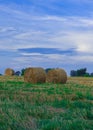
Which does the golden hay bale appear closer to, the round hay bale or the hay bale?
the hay bale

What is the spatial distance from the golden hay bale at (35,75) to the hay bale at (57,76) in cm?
57

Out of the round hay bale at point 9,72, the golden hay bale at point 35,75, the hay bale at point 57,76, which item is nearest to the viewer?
the golden hay bale at point 35,75

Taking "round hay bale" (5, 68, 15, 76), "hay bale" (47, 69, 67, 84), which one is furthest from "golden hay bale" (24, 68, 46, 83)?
"round hay bale" (5, 68, 15, 76)

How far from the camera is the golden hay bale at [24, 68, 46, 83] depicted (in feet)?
93.9

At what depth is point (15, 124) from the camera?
28.3 ft

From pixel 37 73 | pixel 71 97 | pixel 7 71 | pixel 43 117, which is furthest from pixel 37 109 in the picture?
pixel 7 71

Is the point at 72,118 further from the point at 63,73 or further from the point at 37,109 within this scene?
the point at 63,73

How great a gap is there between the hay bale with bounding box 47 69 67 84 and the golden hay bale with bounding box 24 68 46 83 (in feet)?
1.88

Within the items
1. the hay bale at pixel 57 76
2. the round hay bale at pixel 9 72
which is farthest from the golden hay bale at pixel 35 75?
the round hay bale at pixel 9 72

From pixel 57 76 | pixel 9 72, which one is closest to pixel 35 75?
pixel 57 76

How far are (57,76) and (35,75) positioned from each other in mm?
1528

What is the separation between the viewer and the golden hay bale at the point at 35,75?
93.9ft

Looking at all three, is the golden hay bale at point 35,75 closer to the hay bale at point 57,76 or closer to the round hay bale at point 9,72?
the hay bale at point 57,76

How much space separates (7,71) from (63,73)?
782 inches
